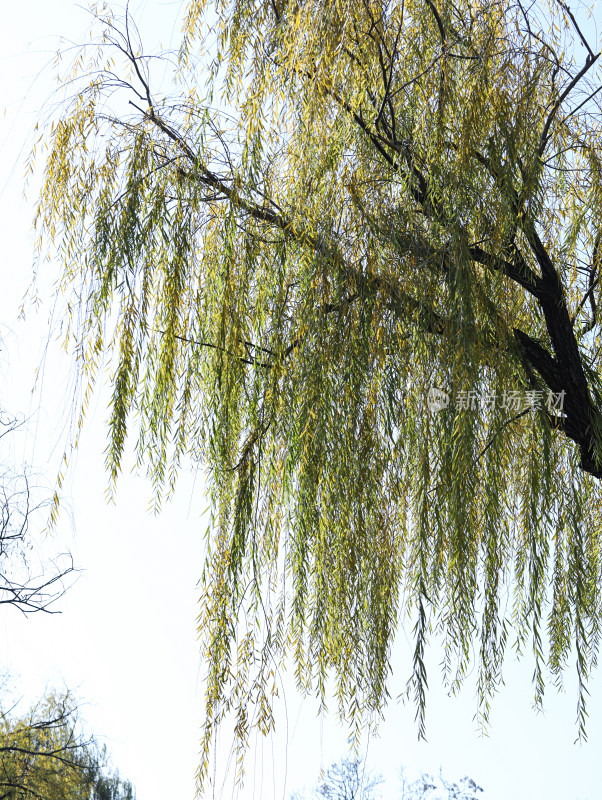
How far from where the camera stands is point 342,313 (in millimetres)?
1601

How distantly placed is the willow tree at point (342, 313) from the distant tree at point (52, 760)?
2.04m

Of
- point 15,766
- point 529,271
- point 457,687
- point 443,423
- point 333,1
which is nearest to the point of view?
point 443,423

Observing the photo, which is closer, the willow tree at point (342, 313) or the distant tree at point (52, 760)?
the willow tree at point (342, 313)

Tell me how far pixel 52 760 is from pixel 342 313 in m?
4.05

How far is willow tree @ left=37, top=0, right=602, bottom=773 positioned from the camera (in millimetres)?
1578

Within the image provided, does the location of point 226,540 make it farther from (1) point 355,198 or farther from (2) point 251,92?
(2) point 251,92

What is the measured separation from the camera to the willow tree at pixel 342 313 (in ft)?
5.18

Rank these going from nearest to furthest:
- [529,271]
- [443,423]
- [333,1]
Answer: [443,423] → [333,1] → [529,271]

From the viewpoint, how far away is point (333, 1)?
1.67m

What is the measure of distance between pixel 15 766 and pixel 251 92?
3642 millimetres

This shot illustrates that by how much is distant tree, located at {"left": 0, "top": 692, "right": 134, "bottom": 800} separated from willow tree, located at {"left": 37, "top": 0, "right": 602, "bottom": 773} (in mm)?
2037

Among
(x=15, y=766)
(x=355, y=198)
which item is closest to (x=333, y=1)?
(x=355, y=198)

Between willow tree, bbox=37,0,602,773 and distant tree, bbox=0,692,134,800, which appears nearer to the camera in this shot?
willow tree, bbox=37,0,602,773

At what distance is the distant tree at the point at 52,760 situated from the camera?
3.79 meters
